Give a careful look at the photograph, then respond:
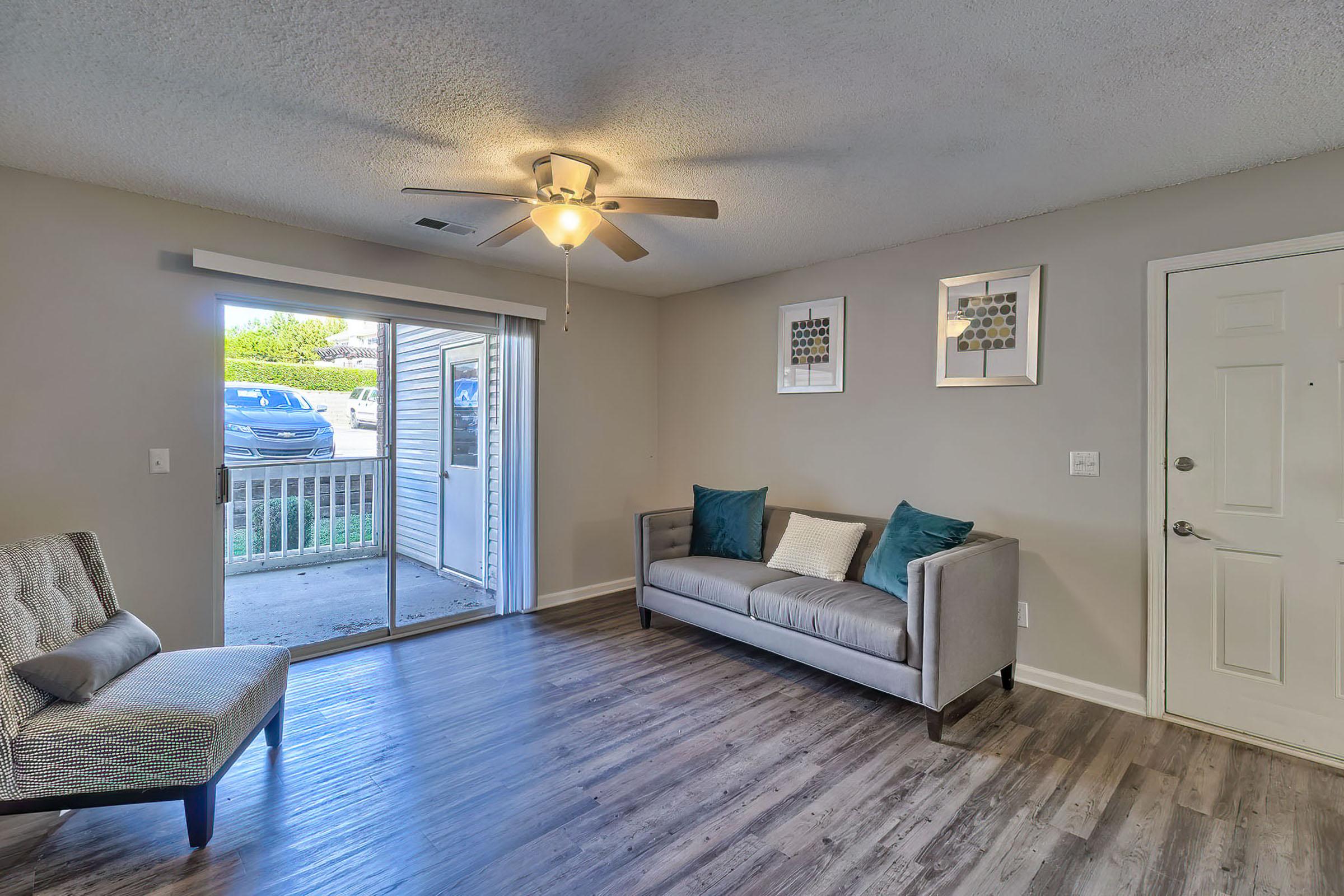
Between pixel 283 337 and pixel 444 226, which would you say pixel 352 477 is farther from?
pixel 444 226

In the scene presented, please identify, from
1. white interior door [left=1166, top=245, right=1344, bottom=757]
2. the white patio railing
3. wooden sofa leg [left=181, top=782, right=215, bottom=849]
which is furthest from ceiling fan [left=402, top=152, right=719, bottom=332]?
white interior door [left=1166, top=245, right=1344, bottom=757]

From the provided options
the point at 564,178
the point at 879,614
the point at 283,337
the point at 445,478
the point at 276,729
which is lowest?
the point at 276,729

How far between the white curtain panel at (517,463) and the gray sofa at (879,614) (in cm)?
103

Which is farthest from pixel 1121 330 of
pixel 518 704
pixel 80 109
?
pixel 80 109

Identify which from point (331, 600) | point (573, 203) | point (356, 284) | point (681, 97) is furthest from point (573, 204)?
point (331, 600)

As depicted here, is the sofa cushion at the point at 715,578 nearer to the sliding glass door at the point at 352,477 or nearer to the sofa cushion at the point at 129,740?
the sliding glass door at the point at 352,477

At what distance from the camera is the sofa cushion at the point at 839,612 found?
276cm

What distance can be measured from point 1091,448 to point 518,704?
311 cm

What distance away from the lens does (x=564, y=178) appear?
2471 mm

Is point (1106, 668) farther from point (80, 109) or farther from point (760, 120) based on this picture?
point (80, 109)

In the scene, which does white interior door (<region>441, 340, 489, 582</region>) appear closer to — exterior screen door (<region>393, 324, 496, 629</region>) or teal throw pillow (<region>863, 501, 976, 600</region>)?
exterior screen door (<region>393, 324, 496, 629</region>)

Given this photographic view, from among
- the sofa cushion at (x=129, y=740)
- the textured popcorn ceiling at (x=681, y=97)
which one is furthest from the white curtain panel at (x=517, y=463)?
the sofa cushion at (x=129, y=740)

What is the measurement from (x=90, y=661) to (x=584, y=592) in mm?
3110

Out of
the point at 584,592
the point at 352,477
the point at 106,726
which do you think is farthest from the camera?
the point at 584,592
